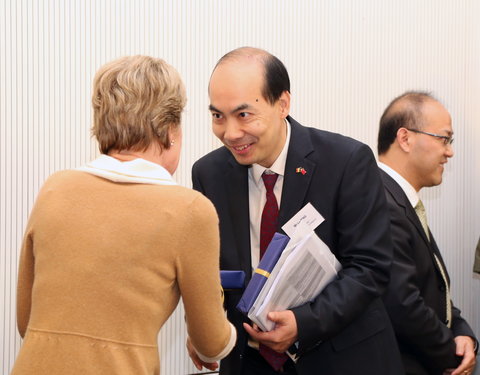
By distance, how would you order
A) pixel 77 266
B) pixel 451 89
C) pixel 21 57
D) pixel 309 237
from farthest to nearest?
pixel 451 89 < pixel 21 57 < pixel 309 237 < pixel 77 266

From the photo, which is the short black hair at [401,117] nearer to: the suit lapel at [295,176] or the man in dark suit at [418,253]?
the man in dark suit at [418,253]

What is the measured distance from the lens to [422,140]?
292 centimetres

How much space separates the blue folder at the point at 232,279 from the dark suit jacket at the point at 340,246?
178mm

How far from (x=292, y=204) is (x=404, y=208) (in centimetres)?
74

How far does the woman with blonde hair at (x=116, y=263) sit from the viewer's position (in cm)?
137

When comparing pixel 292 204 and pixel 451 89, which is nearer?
pixel 292 204

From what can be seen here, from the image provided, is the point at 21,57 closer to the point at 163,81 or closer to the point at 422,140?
the point at 163,81

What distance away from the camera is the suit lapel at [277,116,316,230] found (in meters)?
2.01

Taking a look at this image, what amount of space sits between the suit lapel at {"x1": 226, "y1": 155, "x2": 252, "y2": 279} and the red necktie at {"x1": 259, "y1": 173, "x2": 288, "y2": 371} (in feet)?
0.17

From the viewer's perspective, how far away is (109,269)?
1369 millimetres

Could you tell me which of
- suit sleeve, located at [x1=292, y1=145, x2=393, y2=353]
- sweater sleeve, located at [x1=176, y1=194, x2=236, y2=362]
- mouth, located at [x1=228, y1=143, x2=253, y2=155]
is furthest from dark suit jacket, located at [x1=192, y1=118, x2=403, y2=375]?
sweater sleeve, located at [x1=176, y1=194, x2=236, y2=362]

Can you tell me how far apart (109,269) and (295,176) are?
0.86m

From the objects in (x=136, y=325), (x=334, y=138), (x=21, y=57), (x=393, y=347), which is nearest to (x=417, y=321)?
(x=393, y=347)

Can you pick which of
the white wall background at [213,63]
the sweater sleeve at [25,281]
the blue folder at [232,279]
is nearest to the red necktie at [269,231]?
the blue folder at [232,279]
